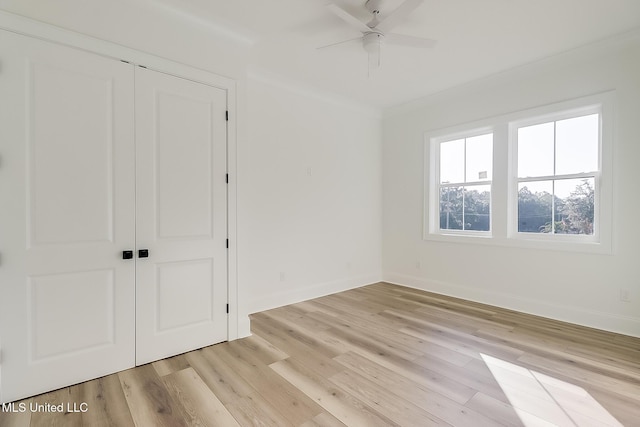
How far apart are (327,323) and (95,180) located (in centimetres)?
Result: 249

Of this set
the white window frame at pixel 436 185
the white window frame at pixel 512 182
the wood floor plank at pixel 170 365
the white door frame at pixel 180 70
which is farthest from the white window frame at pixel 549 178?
the wood floor plank at pixel 170 365

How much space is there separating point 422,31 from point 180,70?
2.23 meters

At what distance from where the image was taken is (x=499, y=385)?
6.97 feet

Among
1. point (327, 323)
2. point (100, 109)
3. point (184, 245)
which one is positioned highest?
point (100, 109)

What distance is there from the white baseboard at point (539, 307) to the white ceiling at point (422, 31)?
9.08ft

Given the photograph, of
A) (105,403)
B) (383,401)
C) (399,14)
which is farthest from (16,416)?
Answer: (399,14)

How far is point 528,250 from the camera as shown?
11.9 ft

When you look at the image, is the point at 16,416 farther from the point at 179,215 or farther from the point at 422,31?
the point at 422,31

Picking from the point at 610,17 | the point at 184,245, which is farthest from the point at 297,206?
the point at 610,17

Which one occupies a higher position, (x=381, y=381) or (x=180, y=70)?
(x=180, y=70)

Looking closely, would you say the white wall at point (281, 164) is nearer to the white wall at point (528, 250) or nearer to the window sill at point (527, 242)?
the white wall at point (528, 250)

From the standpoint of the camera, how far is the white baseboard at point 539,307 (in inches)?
118

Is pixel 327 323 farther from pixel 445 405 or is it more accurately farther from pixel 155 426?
pixel 155 426

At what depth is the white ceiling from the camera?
Result: 8.22 ft
